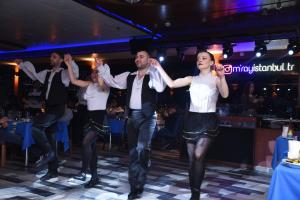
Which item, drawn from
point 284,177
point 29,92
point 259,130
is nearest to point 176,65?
point 259,130

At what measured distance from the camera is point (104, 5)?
5.92m

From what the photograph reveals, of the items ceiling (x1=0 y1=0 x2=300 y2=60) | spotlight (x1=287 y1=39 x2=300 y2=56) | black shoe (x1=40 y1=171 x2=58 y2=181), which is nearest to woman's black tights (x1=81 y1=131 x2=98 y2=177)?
black shoe (x1=40 y1=171 x2=58 y2=181)

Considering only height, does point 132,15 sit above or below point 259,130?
above

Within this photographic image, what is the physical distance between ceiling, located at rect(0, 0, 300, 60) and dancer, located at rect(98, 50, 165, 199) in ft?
8.46

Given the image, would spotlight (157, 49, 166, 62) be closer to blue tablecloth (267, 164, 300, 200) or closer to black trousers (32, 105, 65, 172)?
black trousers (32, 105, 65, 172)

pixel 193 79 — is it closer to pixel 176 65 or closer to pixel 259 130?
pixel 259 130

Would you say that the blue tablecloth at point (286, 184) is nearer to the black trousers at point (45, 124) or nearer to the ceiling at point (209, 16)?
the black trousers at point (45, 124)

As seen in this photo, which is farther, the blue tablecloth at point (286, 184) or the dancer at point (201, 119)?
the dancer at point (201, 119)

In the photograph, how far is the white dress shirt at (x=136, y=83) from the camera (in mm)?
3316

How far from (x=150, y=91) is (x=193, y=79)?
0.46 m

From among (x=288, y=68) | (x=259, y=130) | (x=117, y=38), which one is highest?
(x=117, y=38)

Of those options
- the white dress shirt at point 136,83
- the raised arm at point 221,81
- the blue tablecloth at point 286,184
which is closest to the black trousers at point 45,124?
the white dress shirt at point 136,83

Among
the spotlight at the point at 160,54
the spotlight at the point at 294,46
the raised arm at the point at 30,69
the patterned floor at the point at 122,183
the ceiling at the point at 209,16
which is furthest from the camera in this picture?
the spotlight at the point at 160,54

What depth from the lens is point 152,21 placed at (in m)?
7.10
